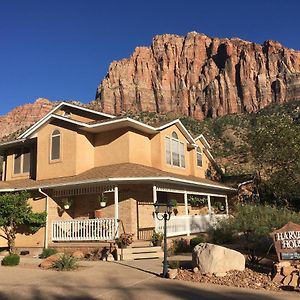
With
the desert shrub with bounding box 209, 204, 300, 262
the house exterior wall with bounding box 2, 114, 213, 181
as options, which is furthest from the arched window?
the desert shrub with bounding box 209, 204, 300, 262

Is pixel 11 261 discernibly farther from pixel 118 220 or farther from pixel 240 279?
pixel 240 279

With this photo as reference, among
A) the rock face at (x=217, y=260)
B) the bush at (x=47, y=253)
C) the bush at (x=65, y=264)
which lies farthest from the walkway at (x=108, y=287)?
the bush at (x=47, y=253)

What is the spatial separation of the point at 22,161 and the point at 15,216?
18.1ft

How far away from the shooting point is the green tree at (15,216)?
17672 mm

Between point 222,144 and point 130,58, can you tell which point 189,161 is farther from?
point 130,58

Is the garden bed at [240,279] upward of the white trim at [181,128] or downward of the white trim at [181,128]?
Answer: downward

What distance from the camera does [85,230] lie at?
1661 cm

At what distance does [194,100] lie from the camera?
152375 millimetres

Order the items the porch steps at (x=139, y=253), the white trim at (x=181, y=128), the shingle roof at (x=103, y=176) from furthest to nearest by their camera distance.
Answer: the white trim at (x=181, y=128)
the shingle roof at (x=103, y=176)
the porch steps at (x=139, y=253)

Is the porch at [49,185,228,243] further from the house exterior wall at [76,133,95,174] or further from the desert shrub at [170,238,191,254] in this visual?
the house exterior wall at [76,133,95,174]

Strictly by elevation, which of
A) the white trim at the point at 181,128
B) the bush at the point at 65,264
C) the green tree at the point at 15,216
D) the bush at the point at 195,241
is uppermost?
the white trim at the point at 181,128

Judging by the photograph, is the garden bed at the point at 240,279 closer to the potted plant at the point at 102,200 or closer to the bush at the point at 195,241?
the bush at the point at 195,241

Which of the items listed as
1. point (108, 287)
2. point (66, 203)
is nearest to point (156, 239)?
point (66, 203)

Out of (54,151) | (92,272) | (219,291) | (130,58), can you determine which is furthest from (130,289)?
(130,58)
